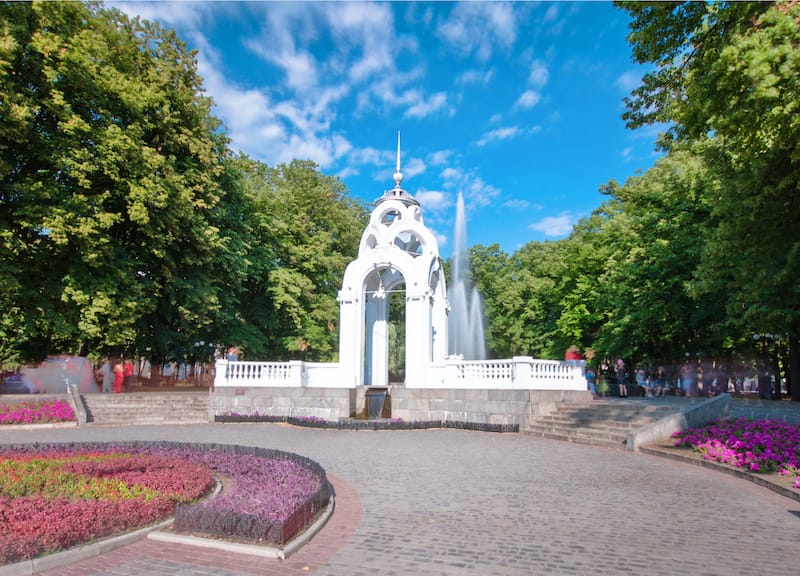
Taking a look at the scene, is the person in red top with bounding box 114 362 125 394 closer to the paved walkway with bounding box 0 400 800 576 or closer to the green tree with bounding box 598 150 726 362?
the paved walkway with bounding box 0 400 800 576

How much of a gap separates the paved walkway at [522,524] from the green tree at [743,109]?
19.1 ft

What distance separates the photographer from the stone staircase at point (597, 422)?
49.2ft

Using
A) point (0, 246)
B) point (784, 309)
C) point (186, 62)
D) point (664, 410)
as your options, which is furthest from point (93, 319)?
point (784, 309)

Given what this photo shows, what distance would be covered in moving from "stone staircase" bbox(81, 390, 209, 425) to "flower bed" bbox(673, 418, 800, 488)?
1723 centimetres

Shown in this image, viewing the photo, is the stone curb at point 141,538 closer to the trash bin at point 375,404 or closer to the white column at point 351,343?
the trash bin at point 375,404

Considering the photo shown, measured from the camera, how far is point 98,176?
21375mm

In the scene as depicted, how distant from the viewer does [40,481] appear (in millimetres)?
7910

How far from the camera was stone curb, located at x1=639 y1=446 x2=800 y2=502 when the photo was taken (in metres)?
8.86

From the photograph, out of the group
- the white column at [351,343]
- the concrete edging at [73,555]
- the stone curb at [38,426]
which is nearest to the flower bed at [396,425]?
the white column at [351,343]

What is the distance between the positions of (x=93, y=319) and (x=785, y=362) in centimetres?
3635

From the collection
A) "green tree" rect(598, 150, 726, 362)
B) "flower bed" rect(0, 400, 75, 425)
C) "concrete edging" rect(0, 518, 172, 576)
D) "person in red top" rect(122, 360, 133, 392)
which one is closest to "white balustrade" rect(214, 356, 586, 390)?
"flower bed" rect(0, 400, 75, 425)

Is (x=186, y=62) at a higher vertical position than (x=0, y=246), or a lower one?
higher

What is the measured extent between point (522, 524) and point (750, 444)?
24.1 ft

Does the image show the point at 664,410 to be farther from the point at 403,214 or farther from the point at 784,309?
the point at 403,214
